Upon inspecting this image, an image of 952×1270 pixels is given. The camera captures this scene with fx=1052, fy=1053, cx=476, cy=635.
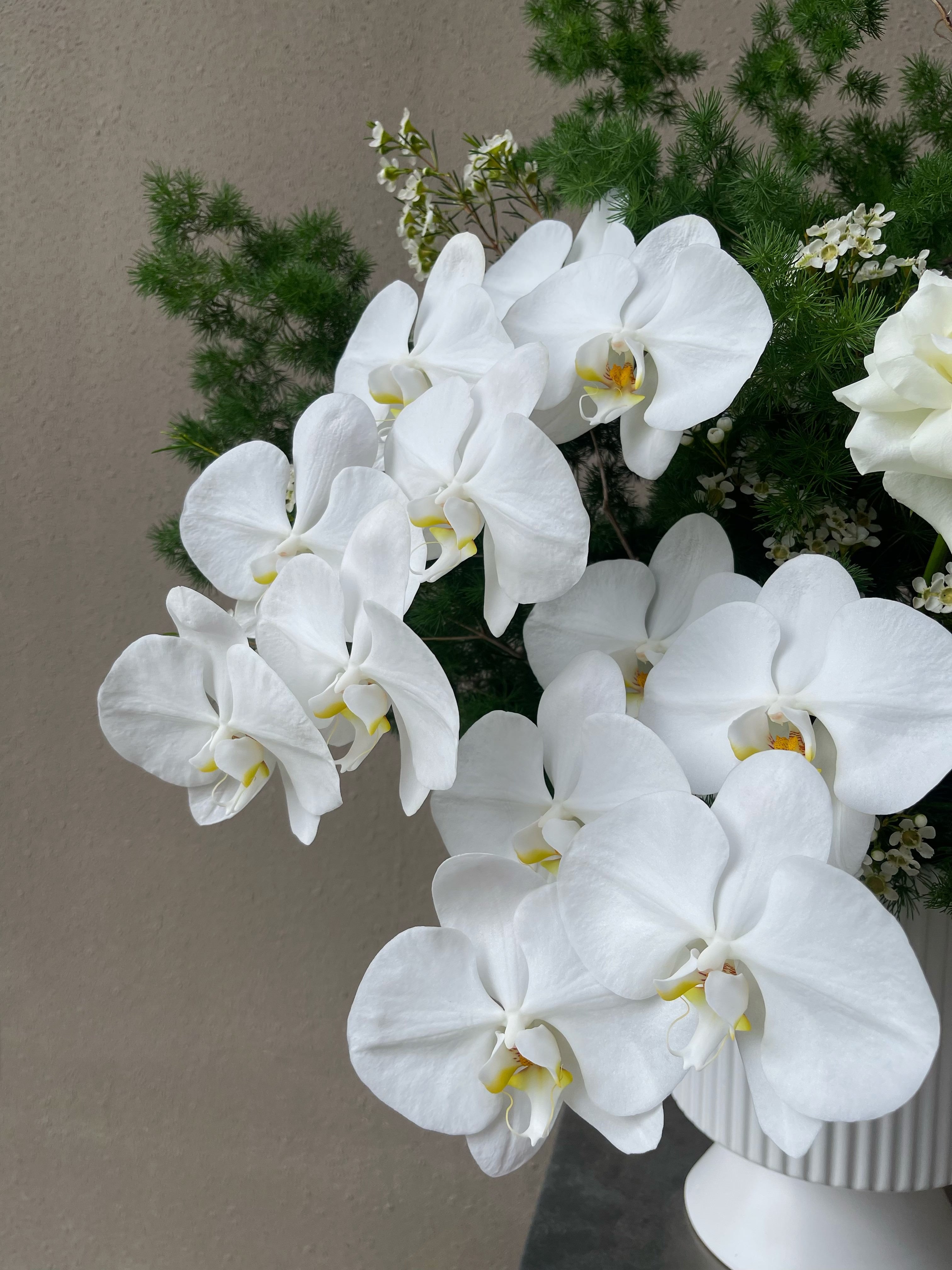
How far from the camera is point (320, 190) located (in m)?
0.99

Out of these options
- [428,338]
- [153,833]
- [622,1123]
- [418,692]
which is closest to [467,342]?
[428,338]

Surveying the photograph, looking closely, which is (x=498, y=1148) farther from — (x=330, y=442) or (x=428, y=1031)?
(x=330, y=442)

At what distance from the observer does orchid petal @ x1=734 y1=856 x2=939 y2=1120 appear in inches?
9.6

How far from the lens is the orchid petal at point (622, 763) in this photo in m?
0.28

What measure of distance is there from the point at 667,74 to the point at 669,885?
428 millimetres

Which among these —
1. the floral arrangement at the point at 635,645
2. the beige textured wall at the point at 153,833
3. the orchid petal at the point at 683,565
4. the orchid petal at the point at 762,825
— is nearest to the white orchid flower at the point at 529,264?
the floral arrangement at the point at 635,645

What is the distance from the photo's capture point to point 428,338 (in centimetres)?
40

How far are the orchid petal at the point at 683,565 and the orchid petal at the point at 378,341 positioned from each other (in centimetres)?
12

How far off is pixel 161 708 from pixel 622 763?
15 cm

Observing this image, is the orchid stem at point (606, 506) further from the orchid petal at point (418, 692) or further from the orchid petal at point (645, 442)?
the orchid petal at point (418, 692)

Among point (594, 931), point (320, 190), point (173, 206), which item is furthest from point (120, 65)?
point (594, 931)

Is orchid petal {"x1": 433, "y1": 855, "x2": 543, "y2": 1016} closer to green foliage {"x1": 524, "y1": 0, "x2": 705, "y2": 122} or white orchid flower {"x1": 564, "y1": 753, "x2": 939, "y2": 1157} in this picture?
white orchid flower {"x1": 564, "y1": 753, "x2": 939, "y2": 1157}

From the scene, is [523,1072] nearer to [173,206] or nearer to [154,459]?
[173,206]

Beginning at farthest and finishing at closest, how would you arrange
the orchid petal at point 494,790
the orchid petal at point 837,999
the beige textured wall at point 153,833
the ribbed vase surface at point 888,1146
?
1. the beige textured wall at point 153,833
2. the ribbed vase surface at point 888,1146
3. the orchid petal at point 494,790
4. the orchid petal at point 837,999
